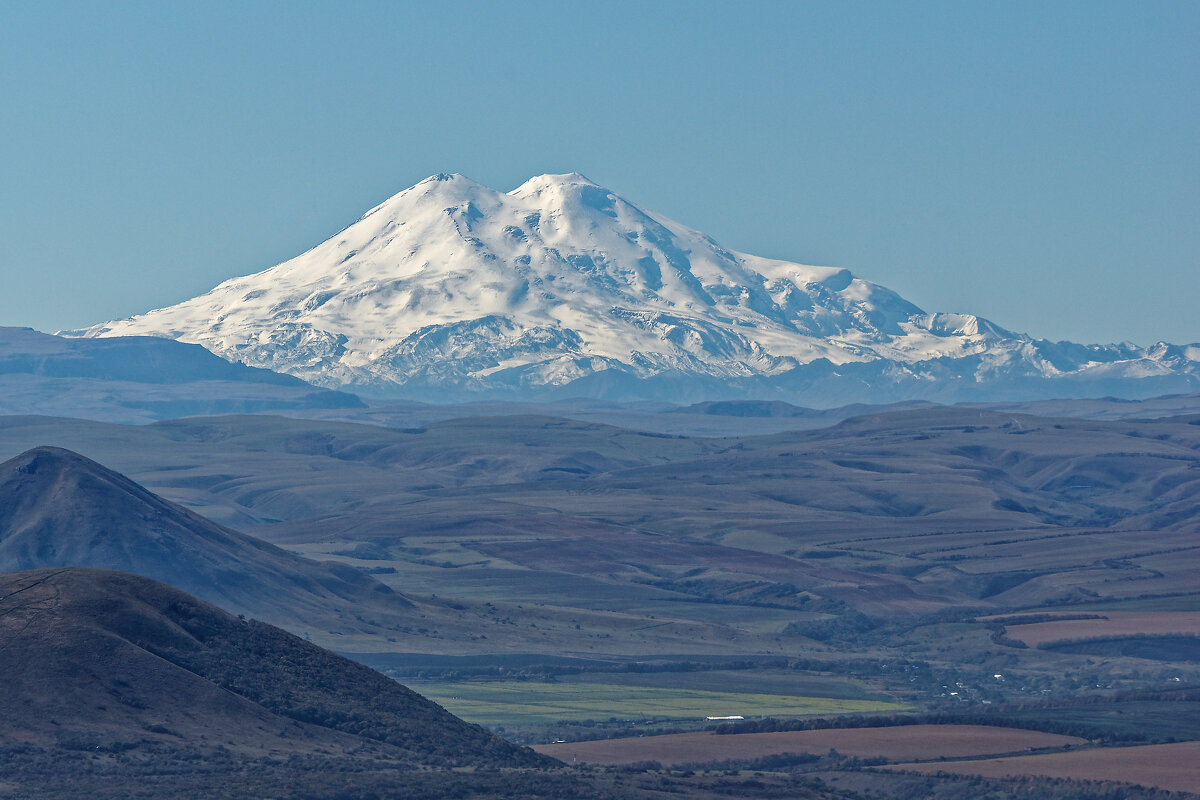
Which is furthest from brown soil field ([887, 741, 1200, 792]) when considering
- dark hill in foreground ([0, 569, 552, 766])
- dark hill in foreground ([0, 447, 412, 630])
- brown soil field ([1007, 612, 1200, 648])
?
dark hill in foreground ([0, 447, 412, 630])

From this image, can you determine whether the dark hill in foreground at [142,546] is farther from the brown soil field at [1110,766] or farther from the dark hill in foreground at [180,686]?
the brown soil field at [1110,766]

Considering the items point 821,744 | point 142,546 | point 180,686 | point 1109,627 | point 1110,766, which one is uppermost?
point 180,686

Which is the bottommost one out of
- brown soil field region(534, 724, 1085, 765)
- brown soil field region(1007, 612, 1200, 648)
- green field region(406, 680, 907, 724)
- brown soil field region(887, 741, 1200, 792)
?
green field region(406, 680, 907, 724)

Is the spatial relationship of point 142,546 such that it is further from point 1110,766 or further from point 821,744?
point 1110,766

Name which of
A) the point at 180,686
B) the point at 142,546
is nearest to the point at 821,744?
the point at 180,686

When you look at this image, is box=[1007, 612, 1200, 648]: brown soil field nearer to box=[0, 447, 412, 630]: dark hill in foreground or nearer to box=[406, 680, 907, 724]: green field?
box=[406, 680, 907, 724]: green field

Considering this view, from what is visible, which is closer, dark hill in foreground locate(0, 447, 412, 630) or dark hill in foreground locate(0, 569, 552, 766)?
dark hill in foreground locate(0, 569, 552, 766)

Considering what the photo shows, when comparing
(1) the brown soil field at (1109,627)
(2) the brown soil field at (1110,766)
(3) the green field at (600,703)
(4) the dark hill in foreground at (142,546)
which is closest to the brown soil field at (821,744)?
(2) the brown soil field at (1110,766)
